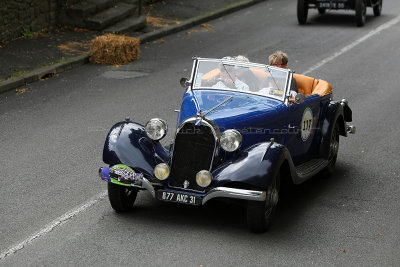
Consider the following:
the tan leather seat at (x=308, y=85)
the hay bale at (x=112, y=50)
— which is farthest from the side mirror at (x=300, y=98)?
the hay bale at (x=112, y=50)

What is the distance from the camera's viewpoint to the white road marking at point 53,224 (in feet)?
23.8

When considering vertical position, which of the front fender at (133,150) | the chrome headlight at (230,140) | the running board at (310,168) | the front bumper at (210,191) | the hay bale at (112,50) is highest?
the chrome headlight at (230,140)

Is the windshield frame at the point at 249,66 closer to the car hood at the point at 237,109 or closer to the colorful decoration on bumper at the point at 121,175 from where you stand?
the car hood at the point at 237,109

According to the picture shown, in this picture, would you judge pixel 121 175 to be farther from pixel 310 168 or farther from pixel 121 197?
pixel 310 168

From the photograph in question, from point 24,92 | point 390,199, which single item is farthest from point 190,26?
point 390,199

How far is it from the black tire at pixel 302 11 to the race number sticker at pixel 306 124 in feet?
40.0

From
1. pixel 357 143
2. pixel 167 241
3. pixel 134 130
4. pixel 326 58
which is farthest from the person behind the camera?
pixel 326 58

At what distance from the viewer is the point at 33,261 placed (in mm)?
7008

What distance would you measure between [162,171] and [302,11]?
46.7 ft

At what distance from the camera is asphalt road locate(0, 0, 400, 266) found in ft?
23.9

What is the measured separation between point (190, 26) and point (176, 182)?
44.0 feet

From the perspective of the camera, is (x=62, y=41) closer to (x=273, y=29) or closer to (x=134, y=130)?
(x=273, y=29)

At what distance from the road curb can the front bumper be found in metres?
7.12

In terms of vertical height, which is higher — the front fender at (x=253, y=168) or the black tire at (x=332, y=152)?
the front fender at (x=253, y=168)
